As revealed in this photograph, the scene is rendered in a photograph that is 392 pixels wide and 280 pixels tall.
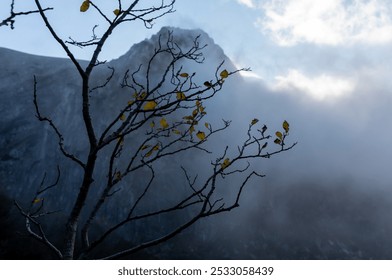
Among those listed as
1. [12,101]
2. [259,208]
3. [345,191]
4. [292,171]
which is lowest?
[259,208]

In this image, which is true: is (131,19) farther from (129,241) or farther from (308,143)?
(308,143)

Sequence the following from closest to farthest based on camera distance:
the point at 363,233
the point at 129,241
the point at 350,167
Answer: the point at 129,241 → the point at 363,233 → the point at 350,167

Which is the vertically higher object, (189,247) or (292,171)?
(292,171)

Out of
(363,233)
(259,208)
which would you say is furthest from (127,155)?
(363,233)

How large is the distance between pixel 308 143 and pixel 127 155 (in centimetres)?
9392

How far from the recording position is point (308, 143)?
156875 mm

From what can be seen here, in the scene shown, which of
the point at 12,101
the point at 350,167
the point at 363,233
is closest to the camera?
the point at 12,101

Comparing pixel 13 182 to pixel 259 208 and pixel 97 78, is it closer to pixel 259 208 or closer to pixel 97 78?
pixel 97 78

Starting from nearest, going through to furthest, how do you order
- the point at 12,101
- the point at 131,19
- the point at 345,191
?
1. the point at 131,19
2. the point at 12,101
3. the point at 345,191

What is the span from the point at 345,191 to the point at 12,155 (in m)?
127

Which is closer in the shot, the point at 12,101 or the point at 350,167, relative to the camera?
the point at 12,101
